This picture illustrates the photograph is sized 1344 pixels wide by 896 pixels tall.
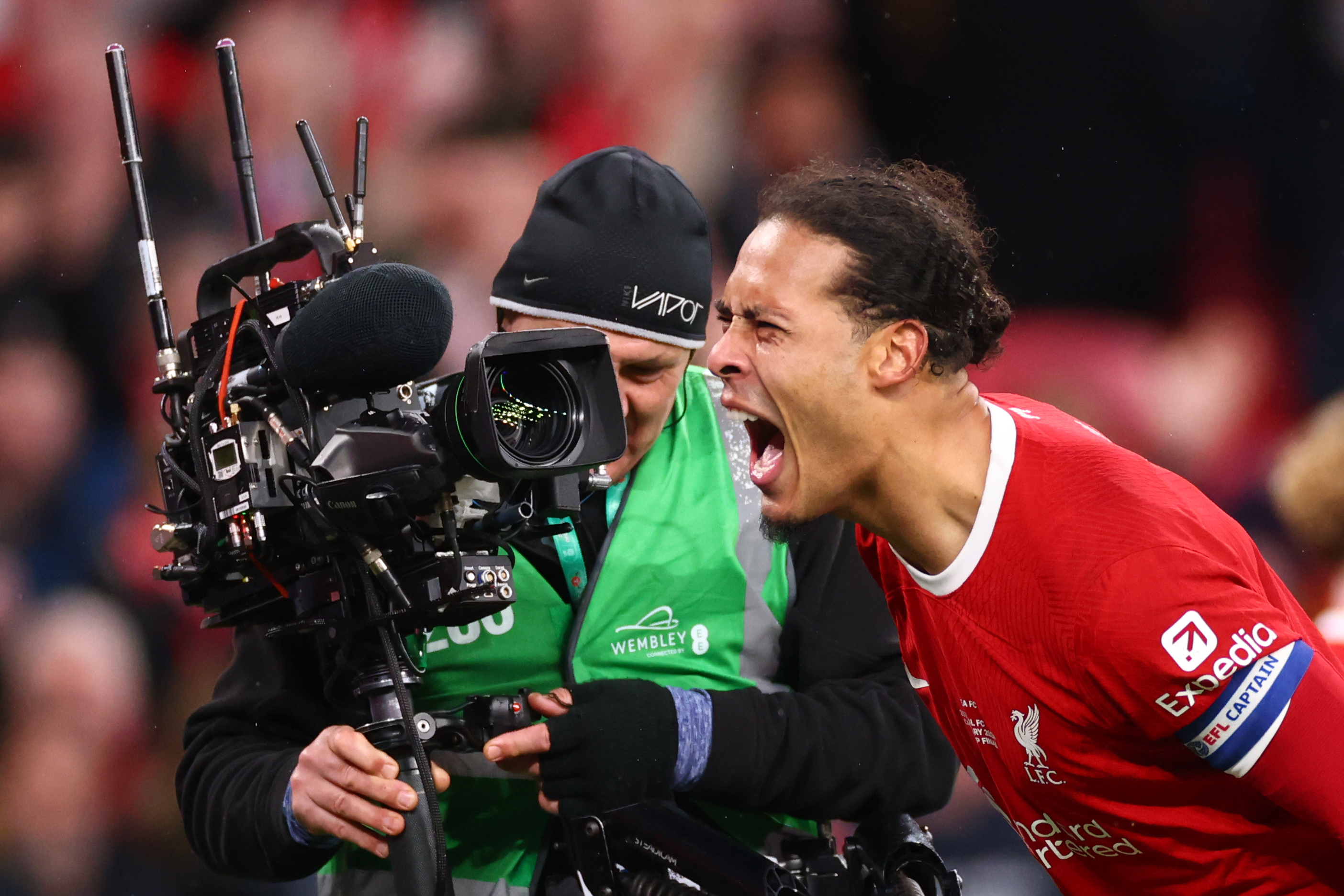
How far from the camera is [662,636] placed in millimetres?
1571

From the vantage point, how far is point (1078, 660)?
1178 mm

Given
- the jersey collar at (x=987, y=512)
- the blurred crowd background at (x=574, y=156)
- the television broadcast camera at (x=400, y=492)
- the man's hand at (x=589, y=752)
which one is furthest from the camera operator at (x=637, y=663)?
the blurred crowd background at (x=574, y=156)

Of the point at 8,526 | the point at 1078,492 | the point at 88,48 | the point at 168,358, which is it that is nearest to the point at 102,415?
the point at 8,526

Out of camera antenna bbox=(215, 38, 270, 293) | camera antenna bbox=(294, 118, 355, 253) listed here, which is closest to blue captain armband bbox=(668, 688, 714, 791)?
camera antenna bbox=(294, 118, 355, 253)

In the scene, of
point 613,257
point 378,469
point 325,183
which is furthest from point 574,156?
point 378,469

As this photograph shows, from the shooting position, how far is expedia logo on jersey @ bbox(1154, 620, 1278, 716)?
1085mm

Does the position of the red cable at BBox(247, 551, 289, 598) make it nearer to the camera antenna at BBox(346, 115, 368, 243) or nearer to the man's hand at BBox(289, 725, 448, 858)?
the man's hand at BBox(289, 725, 448, 858)

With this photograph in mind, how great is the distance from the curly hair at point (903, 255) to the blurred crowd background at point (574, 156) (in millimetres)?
1048

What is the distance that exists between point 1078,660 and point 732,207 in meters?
1.53

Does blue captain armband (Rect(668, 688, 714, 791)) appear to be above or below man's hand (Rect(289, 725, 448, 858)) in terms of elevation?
below

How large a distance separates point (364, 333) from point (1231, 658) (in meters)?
0.82

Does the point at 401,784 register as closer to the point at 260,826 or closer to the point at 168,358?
the point at 260,826

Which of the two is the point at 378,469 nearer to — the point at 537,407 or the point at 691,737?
the point at 537,407

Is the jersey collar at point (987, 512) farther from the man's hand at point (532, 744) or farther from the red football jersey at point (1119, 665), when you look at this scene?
the man's hand at point (532, 744)
